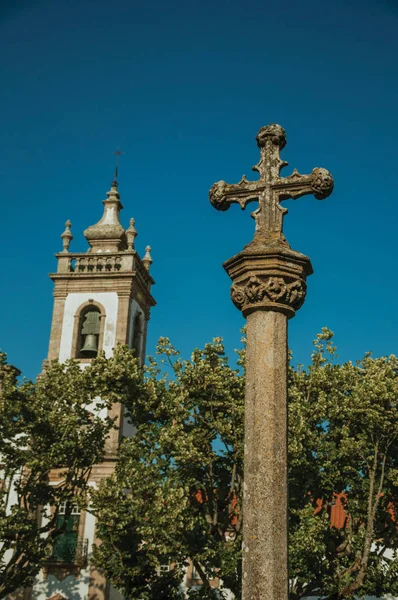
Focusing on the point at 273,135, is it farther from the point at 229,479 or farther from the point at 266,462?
the point at 229,479

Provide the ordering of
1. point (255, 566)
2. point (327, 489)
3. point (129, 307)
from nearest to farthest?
point (255, 566) < point (327, 489) < point (129, 307)

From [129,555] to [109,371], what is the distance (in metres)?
5.56

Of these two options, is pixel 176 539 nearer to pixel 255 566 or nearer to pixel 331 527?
pixel 331 527

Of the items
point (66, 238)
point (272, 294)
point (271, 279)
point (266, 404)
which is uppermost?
point (66, 238)

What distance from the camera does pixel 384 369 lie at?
22.4 metres

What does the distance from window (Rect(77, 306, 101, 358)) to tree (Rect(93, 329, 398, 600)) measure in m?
9.62

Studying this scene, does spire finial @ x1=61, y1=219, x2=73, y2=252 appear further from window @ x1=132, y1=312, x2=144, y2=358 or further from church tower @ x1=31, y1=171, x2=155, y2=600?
Answer: window @ x1=132, y1=312, x2=144, y2=358

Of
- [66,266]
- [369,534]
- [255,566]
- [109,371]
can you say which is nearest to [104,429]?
[109,371]

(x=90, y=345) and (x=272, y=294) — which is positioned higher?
(x=90, y=345)

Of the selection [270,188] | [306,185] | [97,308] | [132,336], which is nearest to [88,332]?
[97,308]

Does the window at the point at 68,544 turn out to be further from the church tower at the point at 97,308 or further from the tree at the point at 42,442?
the tree at the point at 42,442

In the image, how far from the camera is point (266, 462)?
7609 millimetres

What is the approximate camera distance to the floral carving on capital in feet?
27.0

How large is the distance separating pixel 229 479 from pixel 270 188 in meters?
15.4
